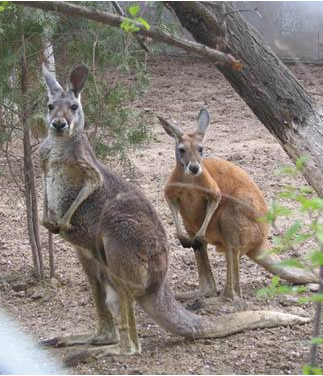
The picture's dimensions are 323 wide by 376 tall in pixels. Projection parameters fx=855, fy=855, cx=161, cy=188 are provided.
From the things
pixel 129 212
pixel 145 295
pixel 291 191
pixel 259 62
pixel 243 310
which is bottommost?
pixel 243 310

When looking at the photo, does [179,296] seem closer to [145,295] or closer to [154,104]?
[145,295]

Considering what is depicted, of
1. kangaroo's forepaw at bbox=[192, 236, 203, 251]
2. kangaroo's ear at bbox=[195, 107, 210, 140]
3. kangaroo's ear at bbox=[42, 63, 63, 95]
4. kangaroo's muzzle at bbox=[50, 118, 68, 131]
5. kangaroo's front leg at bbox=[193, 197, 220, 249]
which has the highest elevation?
kangaroo's ear at bbox=[42, 63, 63, 95]

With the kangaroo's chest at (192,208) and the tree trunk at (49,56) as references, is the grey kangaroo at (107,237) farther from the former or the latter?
the tree trunk at (49,56)

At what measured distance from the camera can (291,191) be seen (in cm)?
298

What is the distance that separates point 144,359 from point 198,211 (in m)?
1.26

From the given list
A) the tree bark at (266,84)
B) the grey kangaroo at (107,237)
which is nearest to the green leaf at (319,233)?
the tree bark at (266,84)

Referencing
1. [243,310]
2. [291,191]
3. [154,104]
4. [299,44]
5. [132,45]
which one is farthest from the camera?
[299,44]

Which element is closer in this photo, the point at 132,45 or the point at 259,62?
the point at 259,62

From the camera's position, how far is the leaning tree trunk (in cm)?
453

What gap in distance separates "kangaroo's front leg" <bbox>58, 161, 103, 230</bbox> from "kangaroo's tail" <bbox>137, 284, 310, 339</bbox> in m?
0.65

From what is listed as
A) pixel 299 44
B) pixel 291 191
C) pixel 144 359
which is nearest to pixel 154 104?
pixel 299 44

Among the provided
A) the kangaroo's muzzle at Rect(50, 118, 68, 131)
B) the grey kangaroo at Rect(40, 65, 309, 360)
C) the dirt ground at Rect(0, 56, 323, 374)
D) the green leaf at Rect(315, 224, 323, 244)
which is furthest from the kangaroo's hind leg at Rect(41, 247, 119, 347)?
the green leaf at Rect(315, 224, 323, 244)

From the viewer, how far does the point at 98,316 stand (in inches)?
210

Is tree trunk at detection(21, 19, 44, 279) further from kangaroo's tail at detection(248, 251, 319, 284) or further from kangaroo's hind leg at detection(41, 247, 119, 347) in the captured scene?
kangaroo's tail at detection(248, 251, 319, 284)
